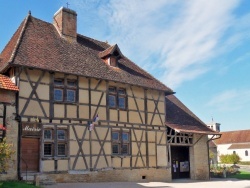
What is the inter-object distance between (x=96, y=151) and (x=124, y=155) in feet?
7.19

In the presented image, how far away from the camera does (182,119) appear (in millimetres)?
25906

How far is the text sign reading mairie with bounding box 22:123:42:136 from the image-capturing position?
17.2m

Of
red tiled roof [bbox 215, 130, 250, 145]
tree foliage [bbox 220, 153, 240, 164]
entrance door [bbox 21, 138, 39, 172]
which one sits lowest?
tree foliage [bbox 220, 153, 240, 164]

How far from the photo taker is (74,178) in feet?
61.0

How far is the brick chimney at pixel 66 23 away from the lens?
22.3 meters

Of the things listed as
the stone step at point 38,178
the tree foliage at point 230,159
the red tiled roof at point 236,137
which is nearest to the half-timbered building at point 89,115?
the stone step at point 38,178

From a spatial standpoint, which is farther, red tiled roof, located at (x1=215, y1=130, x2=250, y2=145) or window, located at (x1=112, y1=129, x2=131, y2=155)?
red tiled roof, located at (x1=215, y1=130, x2=250, y2=145)

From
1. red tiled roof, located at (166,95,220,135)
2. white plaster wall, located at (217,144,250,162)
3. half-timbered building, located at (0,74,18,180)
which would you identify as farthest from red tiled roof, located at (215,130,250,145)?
half-timbered building, located at (0,74,18,180)

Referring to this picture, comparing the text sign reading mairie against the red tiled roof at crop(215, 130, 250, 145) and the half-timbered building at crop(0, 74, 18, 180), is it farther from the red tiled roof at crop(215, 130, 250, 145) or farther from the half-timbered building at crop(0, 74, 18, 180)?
the red tiled roof at crop(215, 130, 250, 145)

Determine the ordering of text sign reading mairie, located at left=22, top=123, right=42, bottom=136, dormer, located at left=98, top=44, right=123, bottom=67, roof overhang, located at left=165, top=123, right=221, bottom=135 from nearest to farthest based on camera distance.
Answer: text sign reading mairie, located at left=22, top=123, right=42, bottom=136 < dormer, located at left=98, top=44, right=123, bottom=67 < roof overhang, located at left=165, top=123, right=221, bottom=135

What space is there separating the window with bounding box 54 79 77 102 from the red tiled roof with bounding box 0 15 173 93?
77 cm

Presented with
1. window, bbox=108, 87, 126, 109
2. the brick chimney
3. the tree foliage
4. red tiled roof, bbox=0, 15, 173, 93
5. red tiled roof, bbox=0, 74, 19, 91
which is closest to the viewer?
red tiled roof, bbox=0, 74, 19, 91

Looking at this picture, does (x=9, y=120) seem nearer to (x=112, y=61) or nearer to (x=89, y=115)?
(x=89, y=115)

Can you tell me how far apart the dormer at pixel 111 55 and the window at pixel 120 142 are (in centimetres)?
449
